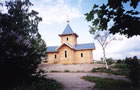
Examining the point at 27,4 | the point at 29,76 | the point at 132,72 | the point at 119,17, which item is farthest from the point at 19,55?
the point at 27,4

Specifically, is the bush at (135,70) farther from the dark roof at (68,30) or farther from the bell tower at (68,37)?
the dark roof at (68,30)

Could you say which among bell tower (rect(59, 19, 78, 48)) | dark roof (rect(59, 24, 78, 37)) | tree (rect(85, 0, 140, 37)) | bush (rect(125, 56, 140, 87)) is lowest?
bush (rect(125, 56, 140, 87))

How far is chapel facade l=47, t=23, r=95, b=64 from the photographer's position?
93.2ft

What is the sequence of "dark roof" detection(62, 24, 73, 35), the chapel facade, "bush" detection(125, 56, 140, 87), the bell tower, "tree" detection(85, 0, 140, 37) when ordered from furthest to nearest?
"dark roof" detection(62, 24, 73, 35)
the bell tower
the chapel facade
"bush" detection(125, 56, 140, 87)
"tree" detection(85, 0, 140, 37)

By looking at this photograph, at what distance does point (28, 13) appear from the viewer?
27.1m

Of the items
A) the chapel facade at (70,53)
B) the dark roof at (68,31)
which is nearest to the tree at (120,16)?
the chapel facade at (70,53)

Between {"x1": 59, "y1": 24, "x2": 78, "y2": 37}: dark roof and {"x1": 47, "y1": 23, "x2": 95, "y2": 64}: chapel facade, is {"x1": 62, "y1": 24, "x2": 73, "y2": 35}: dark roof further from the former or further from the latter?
{"x1": 47, "y1": 23, "x2": 95, "y2": 64}: chapel facade

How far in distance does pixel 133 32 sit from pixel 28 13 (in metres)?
27.0

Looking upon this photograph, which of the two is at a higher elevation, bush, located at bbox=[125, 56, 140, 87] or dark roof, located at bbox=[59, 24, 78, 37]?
dark roof, located at bbox=[59, 24, 78, 37]

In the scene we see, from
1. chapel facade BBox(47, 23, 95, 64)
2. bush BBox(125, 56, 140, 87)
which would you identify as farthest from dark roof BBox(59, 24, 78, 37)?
bush BBox(125, 56, 140, 87)

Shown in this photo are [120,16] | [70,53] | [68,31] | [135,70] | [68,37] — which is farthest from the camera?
[68,31]

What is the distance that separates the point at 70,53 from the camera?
28469mm

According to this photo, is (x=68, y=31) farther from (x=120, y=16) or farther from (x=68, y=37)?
(x=120, y=16)

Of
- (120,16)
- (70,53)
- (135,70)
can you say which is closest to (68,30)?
(70,53)
